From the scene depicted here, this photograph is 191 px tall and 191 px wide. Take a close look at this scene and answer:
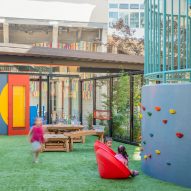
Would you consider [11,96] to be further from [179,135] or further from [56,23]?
[56,23]

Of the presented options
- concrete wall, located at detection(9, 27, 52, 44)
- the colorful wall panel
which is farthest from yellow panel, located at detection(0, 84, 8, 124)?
concrete wall, located at detection(9, 27, 52, 44)

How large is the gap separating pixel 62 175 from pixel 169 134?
2.27 m

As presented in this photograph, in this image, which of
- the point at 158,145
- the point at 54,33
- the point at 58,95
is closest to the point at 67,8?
the point at 54,33

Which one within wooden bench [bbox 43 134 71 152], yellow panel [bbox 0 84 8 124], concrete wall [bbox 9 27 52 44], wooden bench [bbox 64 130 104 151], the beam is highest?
concrete wall [bbox 9 27 52 44]

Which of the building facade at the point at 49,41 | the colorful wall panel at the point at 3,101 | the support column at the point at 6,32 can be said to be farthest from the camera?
the support column at the point at 6,32

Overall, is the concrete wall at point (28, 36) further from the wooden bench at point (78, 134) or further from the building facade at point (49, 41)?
the wooden bench at point (78, 134)

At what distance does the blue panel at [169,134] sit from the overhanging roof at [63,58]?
12.4m

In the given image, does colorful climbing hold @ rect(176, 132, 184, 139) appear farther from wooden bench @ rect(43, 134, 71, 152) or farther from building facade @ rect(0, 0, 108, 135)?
building facade @ rect(0, 0, 108, 135)

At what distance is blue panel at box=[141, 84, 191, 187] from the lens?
7828 millimetres

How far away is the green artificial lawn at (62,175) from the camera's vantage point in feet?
25.1

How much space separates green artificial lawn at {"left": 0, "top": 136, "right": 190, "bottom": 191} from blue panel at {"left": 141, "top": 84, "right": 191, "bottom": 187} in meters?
0.24

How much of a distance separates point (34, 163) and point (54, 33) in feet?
83.1

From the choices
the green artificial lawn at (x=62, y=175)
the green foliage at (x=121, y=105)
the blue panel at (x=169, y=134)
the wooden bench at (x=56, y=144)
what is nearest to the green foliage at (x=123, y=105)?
the green foliage at (x=121, y=105)

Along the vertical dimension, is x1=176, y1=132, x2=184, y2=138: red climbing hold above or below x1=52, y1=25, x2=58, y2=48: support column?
below
